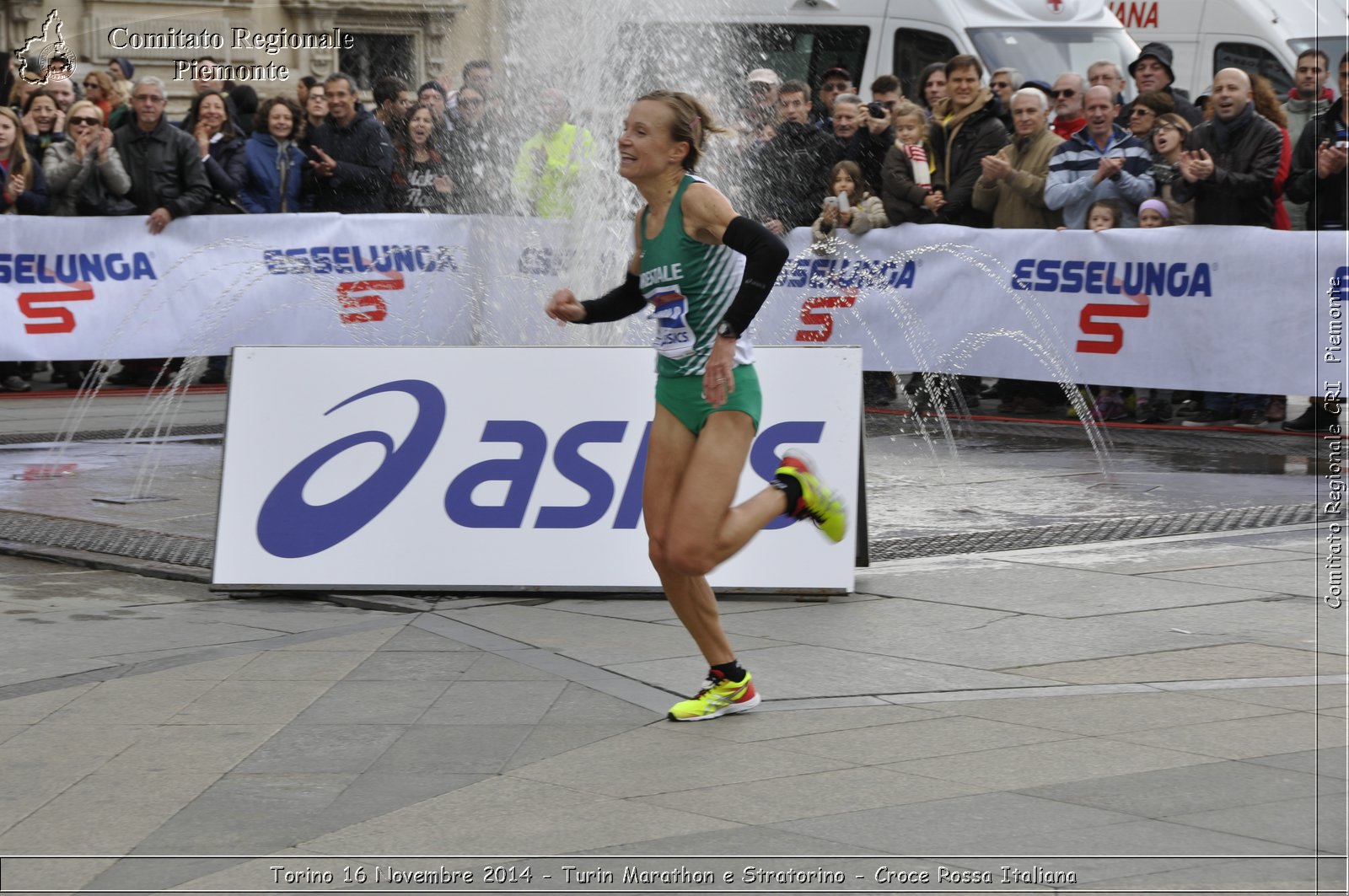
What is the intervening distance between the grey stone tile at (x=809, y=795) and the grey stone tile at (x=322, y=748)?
3.05 ft

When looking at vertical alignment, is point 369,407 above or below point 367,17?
below

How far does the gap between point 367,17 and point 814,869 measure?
3336 cm

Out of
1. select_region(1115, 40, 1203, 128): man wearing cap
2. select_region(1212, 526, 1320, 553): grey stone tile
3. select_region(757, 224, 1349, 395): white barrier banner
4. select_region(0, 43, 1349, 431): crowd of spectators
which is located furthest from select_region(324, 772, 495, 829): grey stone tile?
select_region(1115, 40, 1203, 128): man wearing cap

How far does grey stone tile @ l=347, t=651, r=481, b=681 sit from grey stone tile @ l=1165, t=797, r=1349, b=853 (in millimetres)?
2620

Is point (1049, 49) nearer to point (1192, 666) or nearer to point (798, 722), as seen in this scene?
→ point (1192, 666)

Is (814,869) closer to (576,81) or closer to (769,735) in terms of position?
(769,735)

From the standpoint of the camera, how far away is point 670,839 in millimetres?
4598

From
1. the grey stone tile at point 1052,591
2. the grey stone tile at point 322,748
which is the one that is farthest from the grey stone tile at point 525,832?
the grey stone tile at point 1052,591

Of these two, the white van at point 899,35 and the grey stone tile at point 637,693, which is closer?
the grey stone tile at point 637,693

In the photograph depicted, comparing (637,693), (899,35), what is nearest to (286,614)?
(637,693)

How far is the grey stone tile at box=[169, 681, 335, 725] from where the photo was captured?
19.1ft

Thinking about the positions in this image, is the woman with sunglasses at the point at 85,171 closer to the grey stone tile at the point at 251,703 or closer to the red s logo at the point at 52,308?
the red s logo at the point at 52,308

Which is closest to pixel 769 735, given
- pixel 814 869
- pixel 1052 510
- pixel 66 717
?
pixel 814 869

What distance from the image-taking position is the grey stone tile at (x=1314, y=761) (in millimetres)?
5152
